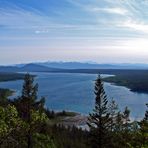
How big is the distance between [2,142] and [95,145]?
30.0 metres

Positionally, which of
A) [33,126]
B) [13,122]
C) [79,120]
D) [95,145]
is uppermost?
[13,122]

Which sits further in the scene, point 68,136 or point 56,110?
point 56,110

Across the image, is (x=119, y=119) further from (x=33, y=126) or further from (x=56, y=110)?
(x=56, y=110)

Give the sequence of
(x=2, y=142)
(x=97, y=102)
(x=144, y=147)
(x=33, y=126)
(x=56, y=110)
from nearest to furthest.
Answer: (x=144, y=147)
(x=2, y=142)
(x=33, y=126)
(x=97, y=102)
(x=56, y=110)

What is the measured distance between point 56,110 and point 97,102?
397 ft

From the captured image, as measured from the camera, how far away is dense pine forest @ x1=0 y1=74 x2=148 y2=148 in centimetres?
1992

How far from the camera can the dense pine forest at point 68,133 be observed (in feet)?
65.4

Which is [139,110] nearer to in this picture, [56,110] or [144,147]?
[56,110]

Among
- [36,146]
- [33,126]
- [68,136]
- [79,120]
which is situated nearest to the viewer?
[33,126]

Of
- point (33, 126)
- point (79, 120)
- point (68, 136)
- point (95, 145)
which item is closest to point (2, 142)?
point (33, 126)

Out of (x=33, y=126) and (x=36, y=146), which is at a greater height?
(x=33, y=126)

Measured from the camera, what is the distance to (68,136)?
3939 inches

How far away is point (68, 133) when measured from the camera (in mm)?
105312

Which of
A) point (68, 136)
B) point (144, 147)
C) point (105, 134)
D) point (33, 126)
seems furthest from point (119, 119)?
point (68, 136)
